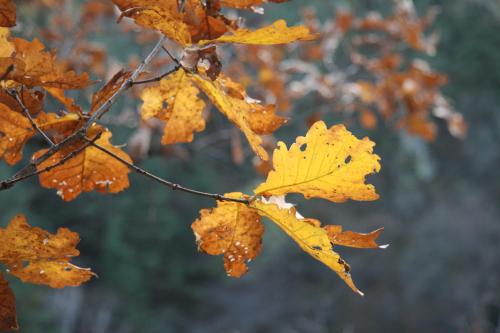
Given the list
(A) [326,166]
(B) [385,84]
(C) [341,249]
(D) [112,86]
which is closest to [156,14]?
(D) [112,86]

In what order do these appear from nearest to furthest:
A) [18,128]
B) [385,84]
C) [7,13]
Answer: [7,13], [18,128], [385,84]

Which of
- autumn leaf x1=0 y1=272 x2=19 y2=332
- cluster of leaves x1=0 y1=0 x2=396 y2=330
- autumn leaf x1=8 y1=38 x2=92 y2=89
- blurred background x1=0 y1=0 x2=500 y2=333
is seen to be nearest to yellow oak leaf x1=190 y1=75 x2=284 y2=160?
cluster of leaves x1=0 y1=0 x2=396 y2=330

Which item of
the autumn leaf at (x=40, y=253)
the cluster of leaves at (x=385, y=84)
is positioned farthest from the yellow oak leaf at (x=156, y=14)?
the cluster of leaves at (x=385, y=84)

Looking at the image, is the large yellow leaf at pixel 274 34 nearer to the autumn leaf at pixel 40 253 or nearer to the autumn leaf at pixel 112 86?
the autumn leaf at pixel 112 86

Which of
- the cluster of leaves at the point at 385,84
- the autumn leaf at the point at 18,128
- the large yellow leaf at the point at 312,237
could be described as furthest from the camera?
the cluster of leaves at the point at 385,84

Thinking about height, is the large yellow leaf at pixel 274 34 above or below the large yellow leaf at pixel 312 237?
above

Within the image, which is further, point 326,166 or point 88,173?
point 88,173

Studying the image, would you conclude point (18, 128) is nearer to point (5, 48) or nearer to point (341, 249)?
point (5, 48)
